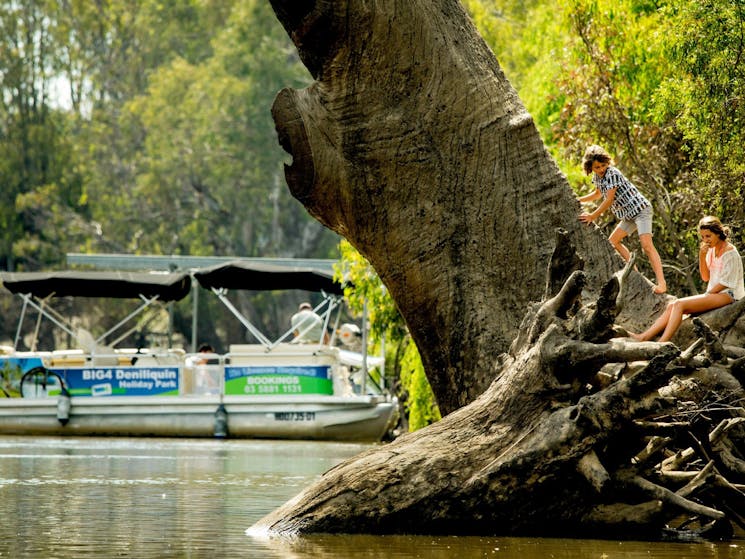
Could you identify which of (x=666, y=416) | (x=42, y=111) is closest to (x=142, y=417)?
(x=666, y=416)

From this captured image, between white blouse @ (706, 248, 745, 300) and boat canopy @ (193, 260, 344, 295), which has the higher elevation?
white blouse @ (706, 248, 745, 300)

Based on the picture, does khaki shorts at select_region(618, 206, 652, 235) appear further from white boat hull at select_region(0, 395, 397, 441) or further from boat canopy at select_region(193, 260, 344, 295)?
boat canopy at select_region(193, 260, 344, 295)

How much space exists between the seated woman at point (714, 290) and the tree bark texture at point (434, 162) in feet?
2.33

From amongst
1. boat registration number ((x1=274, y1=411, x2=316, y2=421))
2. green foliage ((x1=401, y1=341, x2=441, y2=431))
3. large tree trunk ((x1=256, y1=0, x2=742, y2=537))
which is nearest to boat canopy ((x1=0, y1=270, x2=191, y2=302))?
boat registration number ((x1=274, y1=411, x2=316, y2=421))

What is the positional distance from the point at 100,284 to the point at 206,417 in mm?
4118

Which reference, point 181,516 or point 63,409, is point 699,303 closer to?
point 181,516

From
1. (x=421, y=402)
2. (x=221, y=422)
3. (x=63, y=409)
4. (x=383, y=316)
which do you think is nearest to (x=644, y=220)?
(x=421, y=402)

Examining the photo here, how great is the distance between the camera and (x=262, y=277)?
29.8 m

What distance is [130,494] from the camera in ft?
45.4

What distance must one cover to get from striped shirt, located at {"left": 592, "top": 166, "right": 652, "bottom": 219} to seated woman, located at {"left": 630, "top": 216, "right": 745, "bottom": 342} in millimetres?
1114

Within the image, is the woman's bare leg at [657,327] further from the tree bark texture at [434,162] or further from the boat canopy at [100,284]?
the boat canopy at [100,284]

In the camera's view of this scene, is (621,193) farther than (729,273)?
Yes

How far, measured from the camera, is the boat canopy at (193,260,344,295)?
2936 centimetres

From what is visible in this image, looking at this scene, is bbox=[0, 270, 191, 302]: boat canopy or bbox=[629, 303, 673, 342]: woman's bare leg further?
bbox=[0, 270, 191, 302]: boat canopy
